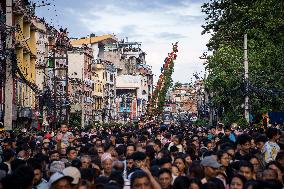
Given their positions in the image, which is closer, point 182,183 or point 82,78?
point 182,183

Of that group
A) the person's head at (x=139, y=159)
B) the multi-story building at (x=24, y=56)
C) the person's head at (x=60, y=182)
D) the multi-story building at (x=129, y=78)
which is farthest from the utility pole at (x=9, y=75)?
the multi-story building at (x=129, y=78)

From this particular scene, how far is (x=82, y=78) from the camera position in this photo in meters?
84.2

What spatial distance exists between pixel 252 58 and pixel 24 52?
64.0 feet

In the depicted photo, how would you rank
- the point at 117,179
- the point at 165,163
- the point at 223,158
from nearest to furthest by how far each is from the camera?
1. the point at 117,179
2. the point at 165,163
3. the point at 223,158

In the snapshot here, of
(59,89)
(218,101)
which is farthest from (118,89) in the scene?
(218,101)

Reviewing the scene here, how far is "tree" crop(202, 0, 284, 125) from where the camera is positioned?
4144 centimetres

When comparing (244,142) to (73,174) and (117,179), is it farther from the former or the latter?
(73,174)

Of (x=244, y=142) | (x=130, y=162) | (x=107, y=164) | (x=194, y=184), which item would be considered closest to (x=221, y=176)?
(x=194, y=184)

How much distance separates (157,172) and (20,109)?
40519mm

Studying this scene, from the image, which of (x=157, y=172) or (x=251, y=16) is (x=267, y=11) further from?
(x=157, y=172)

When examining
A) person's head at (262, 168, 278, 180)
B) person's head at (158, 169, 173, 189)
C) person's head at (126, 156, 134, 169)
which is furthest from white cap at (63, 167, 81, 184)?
person's head at (126, 156, 134, 169)

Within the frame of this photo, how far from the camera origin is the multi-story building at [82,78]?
84562 millimetres

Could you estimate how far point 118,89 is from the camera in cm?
12962

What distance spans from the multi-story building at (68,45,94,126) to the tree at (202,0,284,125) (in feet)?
120
